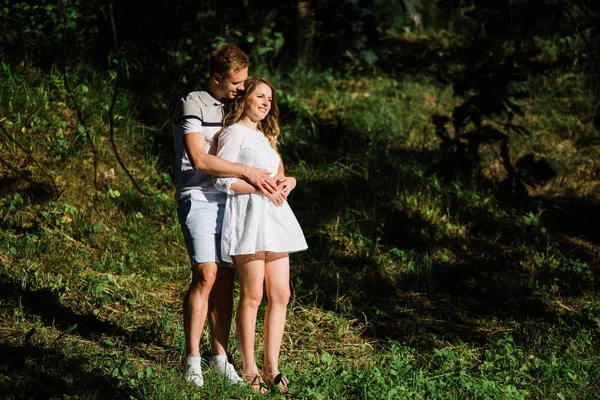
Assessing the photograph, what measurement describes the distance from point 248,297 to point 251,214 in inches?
18.4

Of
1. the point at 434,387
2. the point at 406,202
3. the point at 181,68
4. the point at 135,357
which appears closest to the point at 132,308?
the point at 135,357

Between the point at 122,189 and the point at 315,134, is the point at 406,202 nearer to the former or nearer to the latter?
the point at 315,134

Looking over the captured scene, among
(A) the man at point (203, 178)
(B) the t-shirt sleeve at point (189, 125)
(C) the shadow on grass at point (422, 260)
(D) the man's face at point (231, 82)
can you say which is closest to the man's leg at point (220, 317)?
(A) the man at point (203, 178)

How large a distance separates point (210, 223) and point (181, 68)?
4779 millimetres

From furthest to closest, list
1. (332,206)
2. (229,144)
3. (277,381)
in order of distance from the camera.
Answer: (332,206), (277,381), (229,144)

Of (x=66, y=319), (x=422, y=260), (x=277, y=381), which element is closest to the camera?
(x=277, y=381)

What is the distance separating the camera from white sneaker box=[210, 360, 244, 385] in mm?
4430

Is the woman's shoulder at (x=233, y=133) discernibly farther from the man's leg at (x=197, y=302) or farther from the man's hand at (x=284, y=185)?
the man's leg at (x=197, y=302)

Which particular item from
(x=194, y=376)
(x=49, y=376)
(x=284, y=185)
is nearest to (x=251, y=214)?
(x=284, y=185)

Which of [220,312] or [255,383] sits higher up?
[220,312]

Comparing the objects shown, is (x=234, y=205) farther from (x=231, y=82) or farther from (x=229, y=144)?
(x=231, y=82)

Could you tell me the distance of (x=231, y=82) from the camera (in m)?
4.31

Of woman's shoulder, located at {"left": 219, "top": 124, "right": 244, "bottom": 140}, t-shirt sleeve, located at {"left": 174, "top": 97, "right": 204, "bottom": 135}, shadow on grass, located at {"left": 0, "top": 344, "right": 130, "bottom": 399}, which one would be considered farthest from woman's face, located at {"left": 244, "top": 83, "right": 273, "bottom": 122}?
shadow on grass, located at {"left": 0, "top": 344, "right": 130, "bottom": 399}

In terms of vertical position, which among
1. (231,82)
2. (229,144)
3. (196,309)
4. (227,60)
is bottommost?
(196,309)
